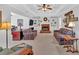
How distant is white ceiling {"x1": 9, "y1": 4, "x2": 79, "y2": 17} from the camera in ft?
9.87

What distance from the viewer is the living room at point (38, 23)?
300 cm

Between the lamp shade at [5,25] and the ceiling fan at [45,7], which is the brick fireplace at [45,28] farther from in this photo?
the lamp shade at [5,25]

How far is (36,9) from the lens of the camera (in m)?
3.03

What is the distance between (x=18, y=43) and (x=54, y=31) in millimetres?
621

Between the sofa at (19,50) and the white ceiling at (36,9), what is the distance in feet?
1.69

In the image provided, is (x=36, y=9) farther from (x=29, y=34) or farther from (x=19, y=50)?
(x=19, y=50)

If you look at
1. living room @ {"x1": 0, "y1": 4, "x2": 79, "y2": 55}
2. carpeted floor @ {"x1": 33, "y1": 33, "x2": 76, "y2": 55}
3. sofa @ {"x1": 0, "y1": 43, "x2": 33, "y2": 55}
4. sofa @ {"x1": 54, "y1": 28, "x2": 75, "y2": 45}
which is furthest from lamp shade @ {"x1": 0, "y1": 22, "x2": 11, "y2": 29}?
sofa @ {"x1": 54, "y1": 28, "x2": 75, "y2": 45}

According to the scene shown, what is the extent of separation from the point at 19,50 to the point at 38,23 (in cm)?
55

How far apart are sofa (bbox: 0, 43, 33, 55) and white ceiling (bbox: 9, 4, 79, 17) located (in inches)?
20.2

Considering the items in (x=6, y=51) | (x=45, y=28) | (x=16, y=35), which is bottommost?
(x=6, y=51)

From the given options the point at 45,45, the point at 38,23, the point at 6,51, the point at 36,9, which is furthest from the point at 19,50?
the point at 36,9

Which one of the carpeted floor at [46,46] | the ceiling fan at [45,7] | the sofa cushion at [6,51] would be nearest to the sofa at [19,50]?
the sofa cushion at [6,51]

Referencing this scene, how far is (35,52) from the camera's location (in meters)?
3.06
